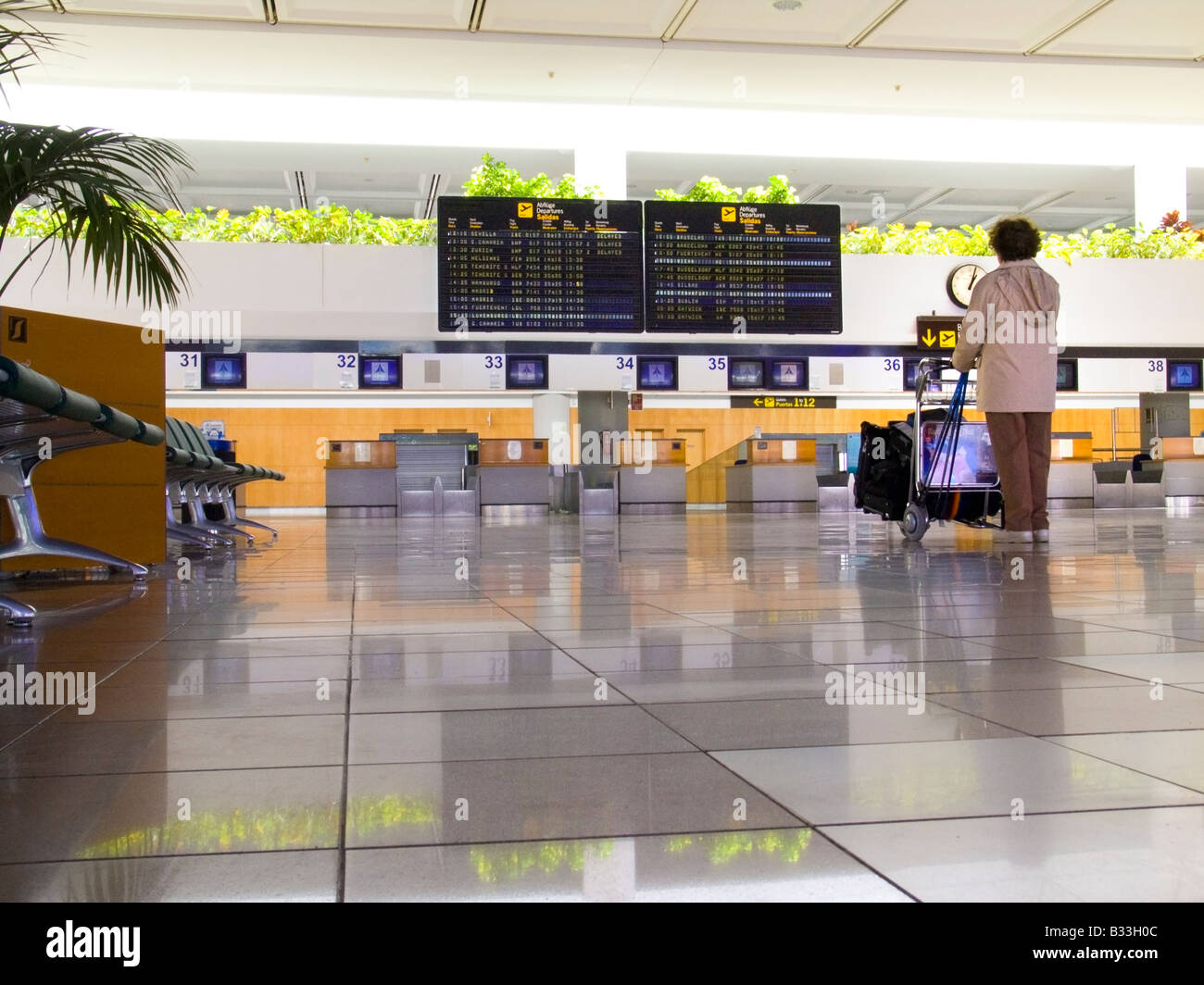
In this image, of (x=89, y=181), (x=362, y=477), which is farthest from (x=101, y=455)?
(x=362, y=477)

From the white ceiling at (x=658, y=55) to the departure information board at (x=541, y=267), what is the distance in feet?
4.85

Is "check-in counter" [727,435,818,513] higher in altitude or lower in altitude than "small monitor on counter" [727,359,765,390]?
lower

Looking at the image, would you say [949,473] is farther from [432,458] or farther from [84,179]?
[432,458]

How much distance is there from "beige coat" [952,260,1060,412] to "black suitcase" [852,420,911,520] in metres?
0.85

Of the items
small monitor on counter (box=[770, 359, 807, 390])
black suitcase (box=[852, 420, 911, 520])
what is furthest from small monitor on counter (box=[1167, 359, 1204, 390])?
black suitcase (box=[852, 420, 911, 520])

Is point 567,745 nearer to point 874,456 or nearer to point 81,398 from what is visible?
point 81,398

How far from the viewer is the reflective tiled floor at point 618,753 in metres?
1.17

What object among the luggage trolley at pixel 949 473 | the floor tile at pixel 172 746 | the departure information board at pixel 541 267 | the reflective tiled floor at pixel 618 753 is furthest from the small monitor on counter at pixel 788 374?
the floor tile at pixel 172 746

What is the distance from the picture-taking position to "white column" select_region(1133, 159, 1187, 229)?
1521cm

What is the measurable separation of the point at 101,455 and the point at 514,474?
40.6 feet

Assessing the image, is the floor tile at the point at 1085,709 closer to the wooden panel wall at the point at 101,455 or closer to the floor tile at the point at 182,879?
the floor tile at the point at 182,879

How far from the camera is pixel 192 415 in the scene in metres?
Answer: 21.3

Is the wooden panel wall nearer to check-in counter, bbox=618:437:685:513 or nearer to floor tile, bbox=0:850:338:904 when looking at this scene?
floor tile, bbox=0:850:338:904
